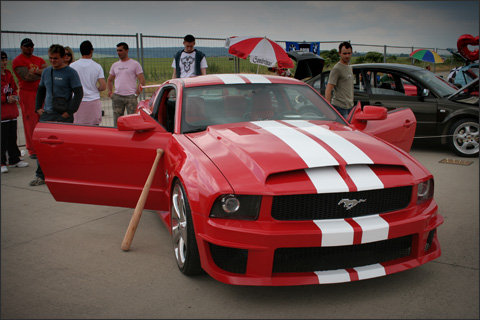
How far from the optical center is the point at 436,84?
8016mm

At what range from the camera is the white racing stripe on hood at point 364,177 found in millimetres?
2805

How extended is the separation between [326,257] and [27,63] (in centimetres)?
608

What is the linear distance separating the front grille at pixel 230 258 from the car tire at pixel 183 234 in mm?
242

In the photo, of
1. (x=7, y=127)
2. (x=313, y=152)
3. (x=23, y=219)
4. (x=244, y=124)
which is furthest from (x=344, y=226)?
(x=7, y=127)

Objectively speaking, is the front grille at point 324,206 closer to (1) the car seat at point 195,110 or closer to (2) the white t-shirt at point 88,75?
(1) the car seat at point 195,110

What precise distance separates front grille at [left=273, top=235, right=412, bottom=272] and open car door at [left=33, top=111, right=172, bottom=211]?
1.55 meters

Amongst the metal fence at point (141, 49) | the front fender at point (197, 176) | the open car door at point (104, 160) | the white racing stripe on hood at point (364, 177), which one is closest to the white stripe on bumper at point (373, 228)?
the white racing stripe on hood at point (364, 177)

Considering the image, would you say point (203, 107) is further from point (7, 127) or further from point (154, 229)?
point (7, 127)

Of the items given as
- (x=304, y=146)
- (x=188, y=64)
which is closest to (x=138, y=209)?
(x=304, y=146)

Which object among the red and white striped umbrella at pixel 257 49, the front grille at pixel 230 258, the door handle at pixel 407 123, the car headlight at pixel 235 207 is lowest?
the front grille at pixel 230 258

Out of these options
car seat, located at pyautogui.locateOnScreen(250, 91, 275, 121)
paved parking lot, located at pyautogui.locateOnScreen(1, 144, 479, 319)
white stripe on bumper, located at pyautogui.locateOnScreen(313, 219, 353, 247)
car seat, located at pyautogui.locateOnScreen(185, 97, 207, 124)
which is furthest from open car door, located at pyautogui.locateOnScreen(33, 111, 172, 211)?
white stripe on bumper, located at pyautogui.locateOnScreen(313, 219, 353, 247)

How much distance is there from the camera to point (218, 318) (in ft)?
8.94

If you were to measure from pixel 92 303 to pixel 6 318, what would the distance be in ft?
1.67

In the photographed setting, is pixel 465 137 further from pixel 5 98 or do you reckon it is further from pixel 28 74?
pixel 5 98
